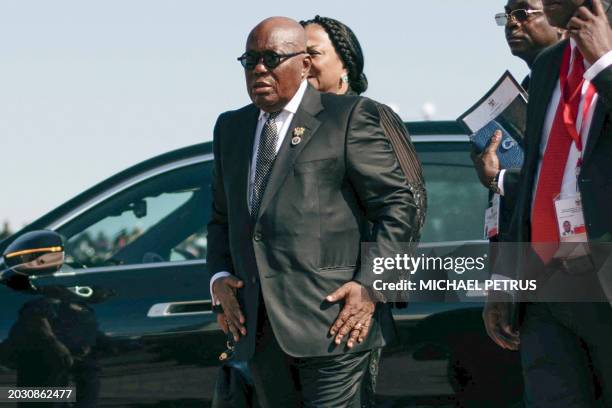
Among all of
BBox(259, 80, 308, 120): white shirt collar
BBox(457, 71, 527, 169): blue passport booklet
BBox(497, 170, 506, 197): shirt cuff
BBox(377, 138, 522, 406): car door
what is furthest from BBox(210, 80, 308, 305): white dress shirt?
BBox(377, 138, 522, 406): car door

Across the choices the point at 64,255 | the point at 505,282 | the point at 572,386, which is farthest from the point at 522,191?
the point at 64,255

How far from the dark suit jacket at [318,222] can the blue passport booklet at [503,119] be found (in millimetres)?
310

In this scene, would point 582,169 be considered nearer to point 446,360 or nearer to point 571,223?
point 571,223

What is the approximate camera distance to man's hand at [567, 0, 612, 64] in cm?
353

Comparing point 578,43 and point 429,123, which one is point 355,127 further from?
point 429,123

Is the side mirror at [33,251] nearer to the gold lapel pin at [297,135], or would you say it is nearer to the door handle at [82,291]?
the door handle at [82,291]

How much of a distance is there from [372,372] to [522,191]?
890 mm

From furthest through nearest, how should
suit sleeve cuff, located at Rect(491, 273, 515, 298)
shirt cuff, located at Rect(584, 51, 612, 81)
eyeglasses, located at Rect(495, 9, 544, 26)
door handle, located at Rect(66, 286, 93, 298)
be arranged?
door handle, located at Rect(66, 286, 93, 298), eyeglasses, located at Rect(495, 9, 544, 26), suit sleeve cuff, located at Rect(491, 273, 515, 298), shirt cuff, located at Rect(584, 51, 612, 81)

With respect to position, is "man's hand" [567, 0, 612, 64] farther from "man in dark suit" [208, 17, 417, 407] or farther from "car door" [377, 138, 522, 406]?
"car door" [377, 138, 522, 406]

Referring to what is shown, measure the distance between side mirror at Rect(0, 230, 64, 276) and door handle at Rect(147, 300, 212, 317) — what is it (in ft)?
1.53

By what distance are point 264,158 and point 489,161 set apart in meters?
0.71

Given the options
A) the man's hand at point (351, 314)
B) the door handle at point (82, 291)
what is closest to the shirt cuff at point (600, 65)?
the man's hand at point (351, 314)

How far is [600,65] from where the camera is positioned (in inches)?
138

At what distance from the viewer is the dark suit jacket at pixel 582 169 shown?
11.7 ft
